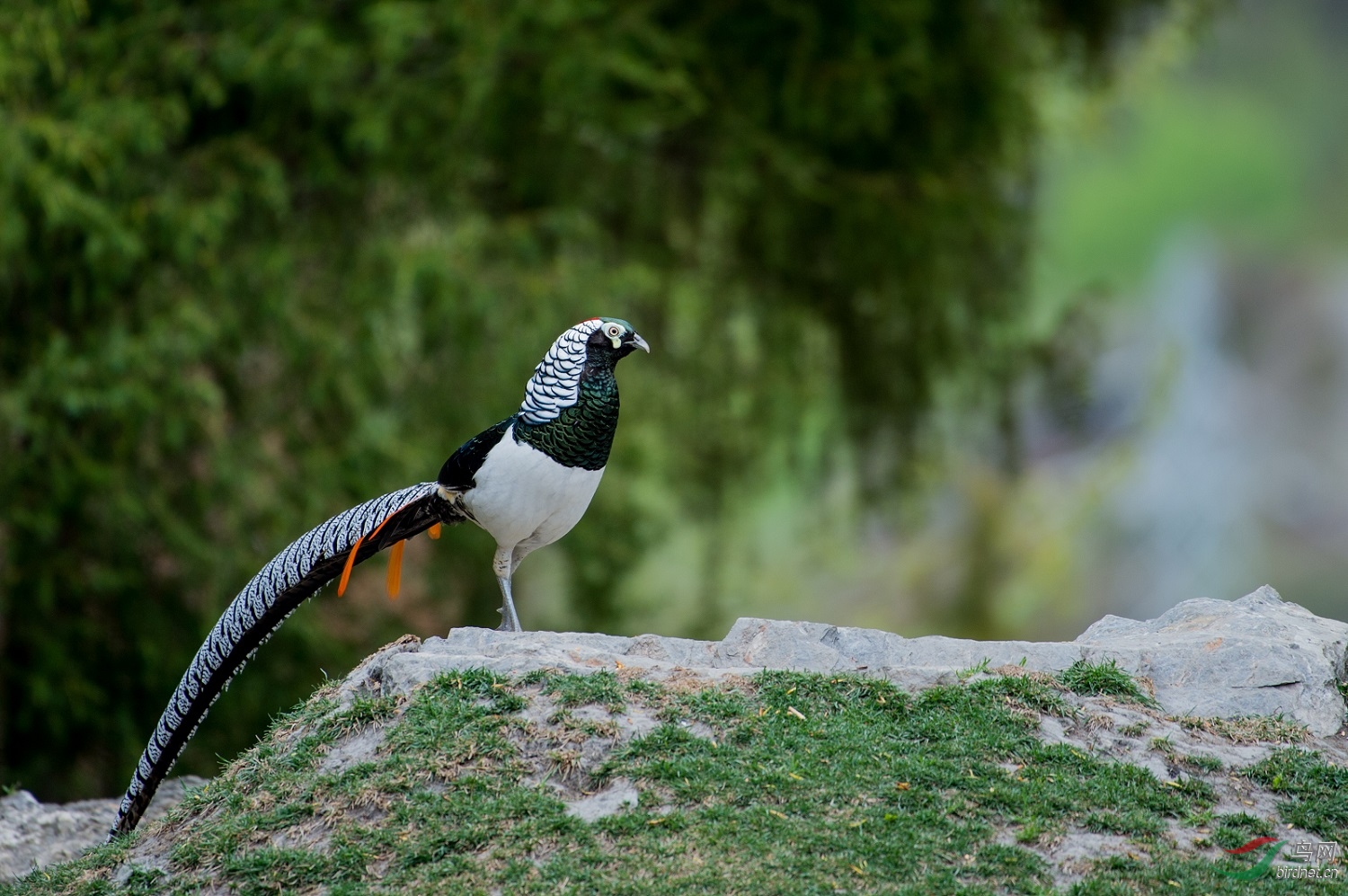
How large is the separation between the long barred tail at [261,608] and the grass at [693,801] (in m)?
0.35

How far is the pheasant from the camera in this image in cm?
471

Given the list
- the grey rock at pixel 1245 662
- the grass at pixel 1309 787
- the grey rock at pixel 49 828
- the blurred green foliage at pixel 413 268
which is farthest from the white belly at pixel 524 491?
the blurred green foliage at pixel 413 268

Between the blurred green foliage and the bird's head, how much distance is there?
3.45 metres

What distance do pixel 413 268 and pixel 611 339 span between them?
3.62 m

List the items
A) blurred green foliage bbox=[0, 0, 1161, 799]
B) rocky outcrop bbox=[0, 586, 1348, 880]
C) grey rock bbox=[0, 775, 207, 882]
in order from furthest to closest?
blurred green foliage bbox=[0, 0, 1161, 799], grey rock bbox=[0, 775, 207, 882], rocky outcrop bbox=[0, 586, 1348, 880]

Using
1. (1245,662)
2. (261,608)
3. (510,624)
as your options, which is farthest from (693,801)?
(1245,662)

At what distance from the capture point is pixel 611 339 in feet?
15.8

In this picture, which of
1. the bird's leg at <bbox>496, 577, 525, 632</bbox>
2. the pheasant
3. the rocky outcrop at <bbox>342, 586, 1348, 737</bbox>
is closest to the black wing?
the pheasant

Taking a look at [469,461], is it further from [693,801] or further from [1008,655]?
[1008,655]

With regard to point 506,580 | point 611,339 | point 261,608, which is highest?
point 611,339

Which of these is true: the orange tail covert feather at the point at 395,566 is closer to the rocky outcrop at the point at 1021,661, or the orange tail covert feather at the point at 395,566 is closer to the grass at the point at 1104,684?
the rocky outcrop at the point at 1021,661

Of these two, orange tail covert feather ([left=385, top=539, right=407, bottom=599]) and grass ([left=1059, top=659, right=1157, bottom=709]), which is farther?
orange tail covert feather ([left=385, top=539, right=407, bottom=599])

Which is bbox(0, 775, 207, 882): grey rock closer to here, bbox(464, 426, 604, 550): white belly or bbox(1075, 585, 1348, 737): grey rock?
bbox(464, 426, 604, 550): white belly

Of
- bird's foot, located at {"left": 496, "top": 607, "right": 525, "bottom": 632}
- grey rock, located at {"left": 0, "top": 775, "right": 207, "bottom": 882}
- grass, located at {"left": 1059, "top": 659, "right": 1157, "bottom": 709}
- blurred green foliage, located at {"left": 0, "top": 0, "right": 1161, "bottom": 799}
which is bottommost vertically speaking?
grey rock, located at {"left": 0, "top": 775, "right": 207, "bottom": 882}
